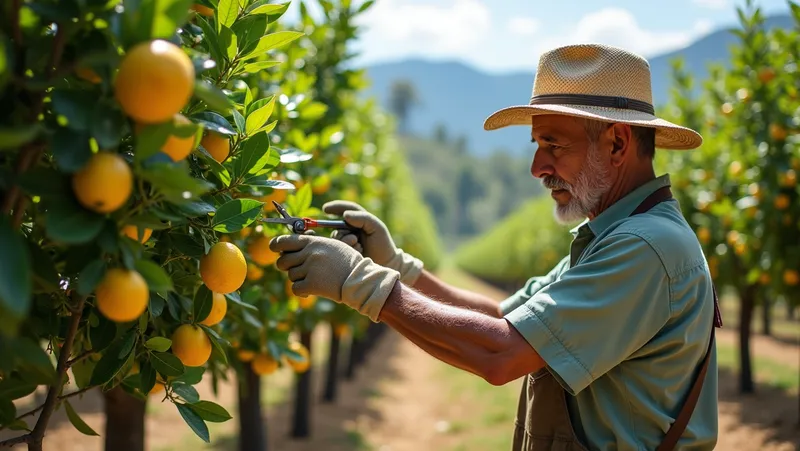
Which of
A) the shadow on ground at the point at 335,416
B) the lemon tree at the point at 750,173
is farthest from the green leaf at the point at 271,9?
the shadow on ground at the point at 335,416

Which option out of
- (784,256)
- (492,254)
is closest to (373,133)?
(784,256)

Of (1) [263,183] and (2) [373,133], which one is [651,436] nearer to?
(1) [263,183]

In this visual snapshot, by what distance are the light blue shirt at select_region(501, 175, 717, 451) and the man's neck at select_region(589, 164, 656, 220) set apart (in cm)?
17

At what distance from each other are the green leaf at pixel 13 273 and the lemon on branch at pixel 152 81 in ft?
0.78

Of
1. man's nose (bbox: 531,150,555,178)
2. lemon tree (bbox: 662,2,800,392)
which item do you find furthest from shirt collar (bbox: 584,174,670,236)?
lemon tree (bbox: 662,2,800,392)

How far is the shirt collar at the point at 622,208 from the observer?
7.03 ft

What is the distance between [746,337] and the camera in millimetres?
7605

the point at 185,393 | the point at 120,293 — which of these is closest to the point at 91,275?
the point at 120,293

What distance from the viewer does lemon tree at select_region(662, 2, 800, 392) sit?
18.4ft

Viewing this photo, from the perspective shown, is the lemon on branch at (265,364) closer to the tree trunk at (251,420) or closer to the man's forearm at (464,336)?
the man's forearm at (464,336)

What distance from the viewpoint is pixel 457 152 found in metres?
129

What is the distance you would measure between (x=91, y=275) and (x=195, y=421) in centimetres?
59

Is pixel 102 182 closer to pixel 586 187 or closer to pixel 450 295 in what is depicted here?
pixel 586 187

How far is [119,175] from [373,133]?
8.32 meters
